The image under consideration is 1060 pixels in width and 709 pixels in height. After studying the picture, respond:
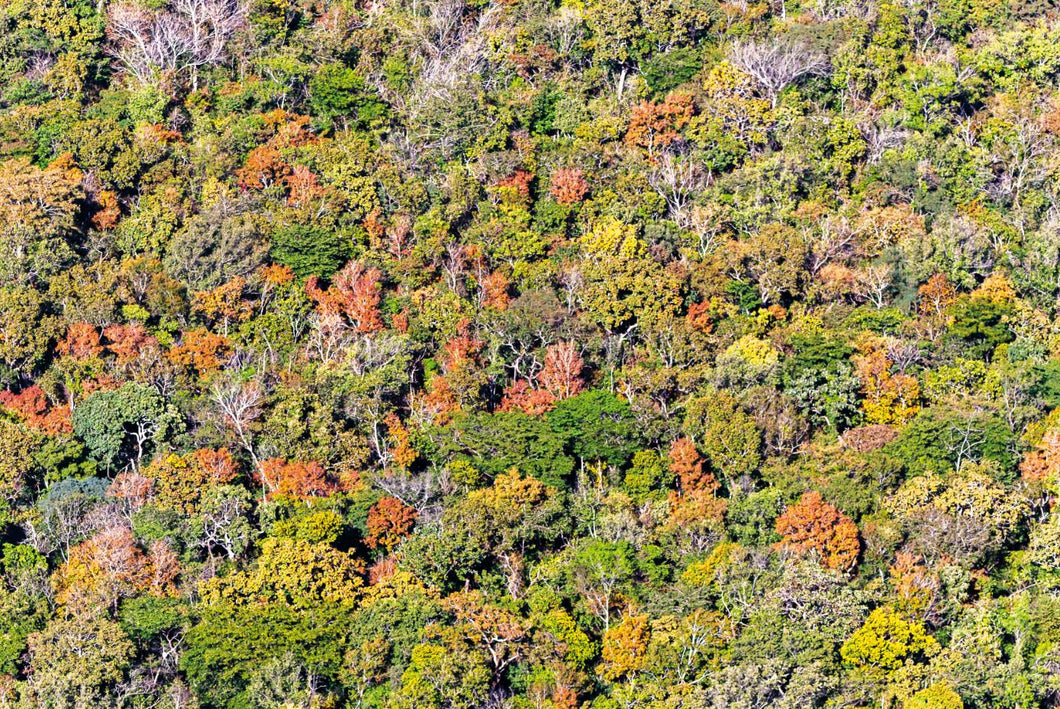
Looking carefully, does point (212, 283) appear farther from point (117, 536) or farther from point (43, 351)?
point (117, 536)

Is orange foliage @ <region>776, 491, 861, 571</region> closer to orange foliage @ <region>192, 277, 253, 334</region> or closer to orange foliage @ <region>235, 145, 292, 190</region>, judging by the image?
orange foliage @ <region>192, 277, 253, 334</region>

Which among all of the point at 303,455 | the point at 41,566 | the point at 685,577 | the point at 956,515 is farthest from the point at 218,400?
the point at 956,515

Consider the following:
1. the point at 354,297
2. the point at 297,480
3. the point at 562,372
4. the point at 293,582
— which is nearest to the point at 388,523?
the point at 297,480

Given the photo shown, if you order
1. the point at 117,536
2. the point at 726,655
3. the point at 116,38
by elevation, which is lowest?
the point at 726,655

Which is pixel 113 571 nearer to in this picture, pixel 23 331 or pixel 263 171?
pixel 23 331

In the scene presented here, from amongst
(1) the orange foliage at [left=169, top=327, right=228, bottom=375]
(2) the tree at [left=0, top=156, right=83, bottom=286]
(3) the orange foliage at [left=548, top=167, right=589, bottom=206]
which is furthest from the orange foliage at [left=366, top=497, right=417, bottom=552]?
(3) the orange foliage at [left=548, top=167, right=589, bottom=206]

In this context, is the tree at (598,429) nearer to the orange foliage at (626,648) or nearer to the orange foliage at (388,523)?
the orange foliage at (388,523)
